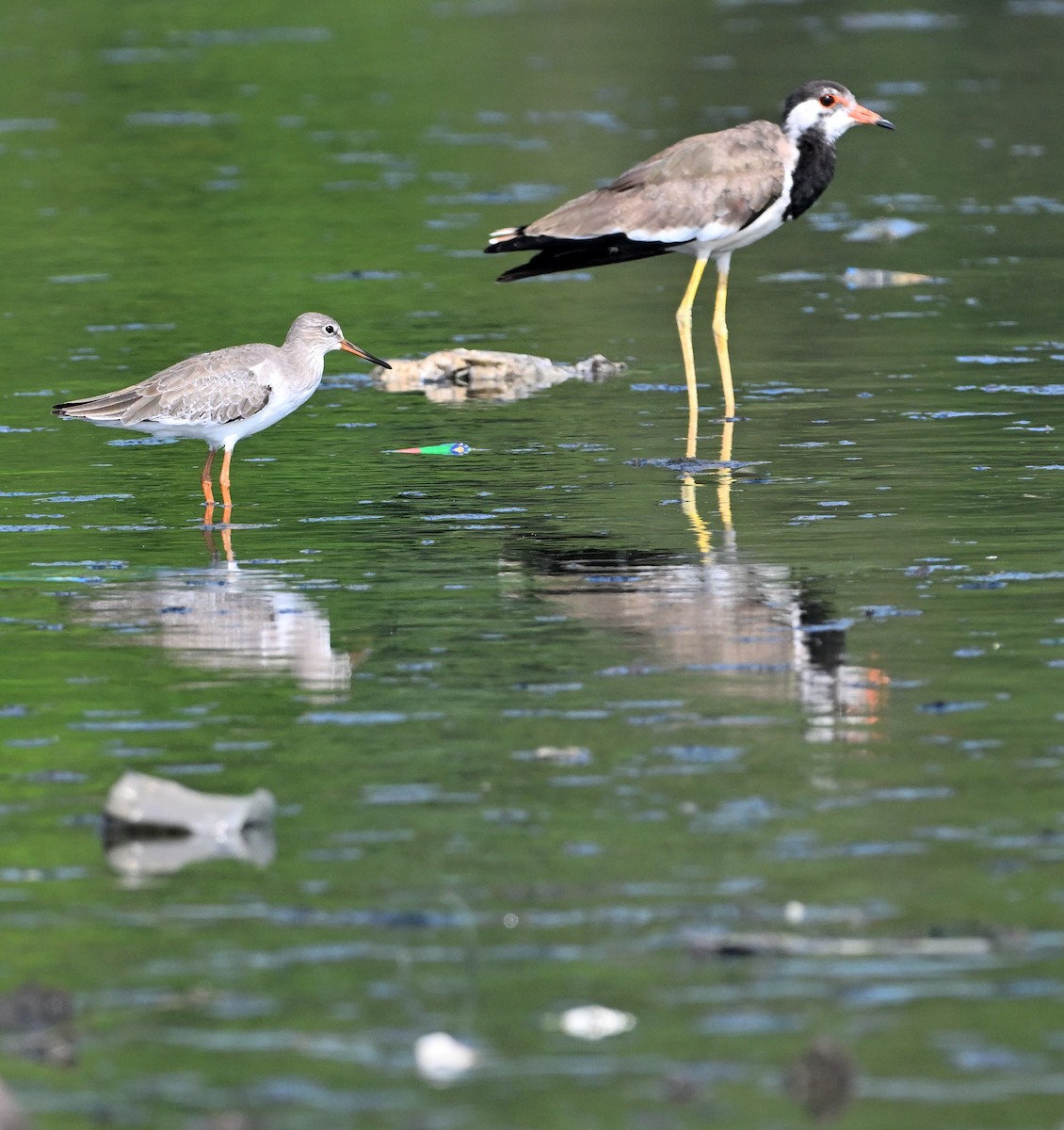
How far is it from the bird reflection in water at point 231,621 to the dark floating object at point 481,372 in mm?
5296

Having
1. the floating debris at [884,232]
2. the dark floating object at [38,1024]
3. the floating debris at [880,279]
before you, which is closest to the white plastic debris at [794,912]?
the dark floating object at [38,1024]

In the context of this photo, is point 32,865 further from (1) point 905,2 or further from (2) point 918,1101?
(1) point 905,2

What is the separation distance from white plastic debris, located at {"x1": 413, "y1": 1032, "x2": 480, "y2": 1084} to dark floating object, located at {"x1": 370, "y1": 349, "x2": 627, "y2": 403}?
1084 centimetres

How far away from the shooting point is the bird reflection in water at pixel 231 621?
9.37m

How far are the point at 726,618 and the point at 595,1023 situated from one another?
13.6ft

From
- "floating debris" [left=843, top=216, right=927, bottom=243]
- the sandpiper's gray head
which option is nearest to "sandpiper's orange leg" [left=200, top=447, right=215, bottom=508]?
the sandpiper's gray head

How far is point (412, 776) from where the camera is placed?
7.87 metres

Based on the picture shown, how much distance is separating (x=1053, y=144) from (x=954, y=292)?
851cm

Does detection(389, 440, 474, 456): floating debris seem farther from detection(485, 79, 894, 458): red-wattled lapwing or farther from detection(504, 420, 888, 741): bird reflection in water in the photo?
detection(504, 420, 888, 741): bird reflection in water

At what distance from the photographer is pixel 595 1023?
5.87m

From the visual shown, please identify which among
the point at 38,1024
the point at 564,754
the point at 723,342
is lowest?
the point at 38,1024

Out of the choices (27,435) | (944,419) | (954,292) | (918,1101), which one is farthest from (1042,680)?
(954,292)

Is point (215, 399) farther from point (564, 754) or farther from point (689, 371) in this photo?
point (564, 754)

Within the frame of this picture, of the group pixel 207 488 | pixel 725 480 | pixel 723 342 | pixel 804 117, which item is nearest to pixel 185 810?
pixel 207 488
